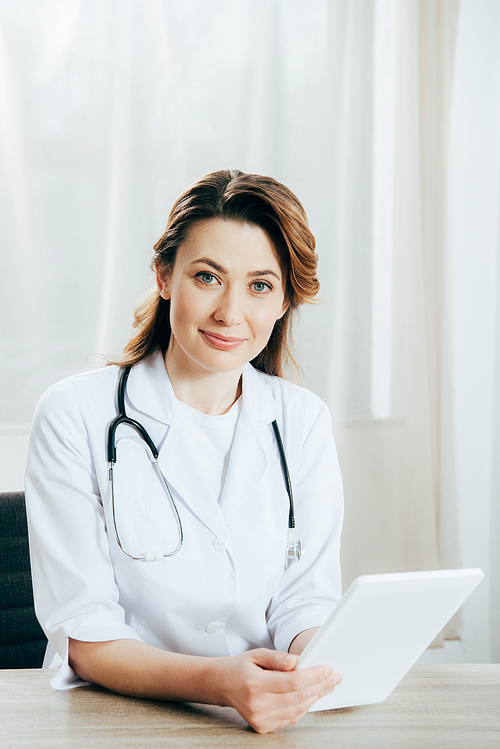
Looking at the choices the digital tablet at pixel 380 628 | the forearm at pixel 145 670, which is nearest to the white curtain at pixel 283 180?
the forearm at pixel 145 670

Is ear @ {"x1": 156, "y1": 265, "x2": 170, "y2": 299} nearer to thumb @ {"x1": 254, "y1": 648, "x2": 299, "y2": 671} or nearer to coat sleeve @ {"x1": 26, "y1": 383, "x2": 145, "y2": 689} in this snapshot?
coat sleeve @ {"x1": 26, "y1": 383, "x2": 145, "y2": 689}

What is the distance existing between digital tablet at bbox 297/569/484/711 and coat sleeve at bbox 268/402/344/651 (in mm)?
253

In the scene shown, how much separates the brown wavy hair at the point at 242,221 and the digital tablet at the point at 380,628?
2.19 ft

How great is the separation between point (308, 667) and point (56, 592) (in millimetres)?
410


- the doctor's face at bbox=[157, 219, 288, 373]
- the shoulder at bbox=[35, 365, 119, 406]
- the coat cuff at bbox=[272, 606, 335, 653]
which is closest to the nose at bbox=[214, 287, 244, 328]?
the doctor's face at bbox=[157, 219, 288, 373]

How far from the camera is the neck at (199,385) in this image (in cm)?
128

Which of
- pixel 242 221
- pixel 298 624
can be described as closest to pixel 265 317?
pixel 242 221

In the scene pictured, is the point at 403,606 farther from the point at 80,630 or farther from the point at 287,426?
the point at 287,426

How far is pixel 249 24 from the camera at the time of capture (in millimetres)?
2256

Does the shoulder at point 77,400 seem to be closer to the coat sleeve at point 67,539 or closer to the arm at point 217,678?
the coat sleeve at point 67,539

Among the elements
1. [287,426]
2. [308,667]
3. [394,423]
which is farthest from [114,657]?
[394,423]

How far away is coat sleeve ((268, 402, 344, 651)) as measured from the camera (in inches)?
44.8

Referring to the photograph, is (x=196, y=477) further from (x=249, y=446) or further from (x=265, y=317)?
(x=265, y=317)

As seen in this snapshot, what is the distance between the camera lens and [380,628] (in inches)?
30.5
